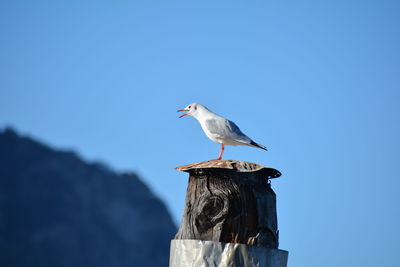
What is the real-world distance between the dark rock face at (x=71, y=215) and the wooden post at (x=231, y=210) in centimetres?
7067

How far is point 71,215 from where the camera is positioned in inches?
3189

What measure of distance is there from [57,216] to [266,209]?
77277 mm

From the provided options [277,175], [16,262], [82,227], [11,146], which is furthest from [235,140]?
[11,146]

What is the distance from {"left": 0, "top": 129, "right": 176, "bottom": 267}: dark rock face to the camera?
251 feet

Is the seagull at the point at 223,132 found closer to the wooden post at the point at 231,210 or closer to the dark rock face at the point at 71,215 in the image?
the wooden post at the point at 231,210

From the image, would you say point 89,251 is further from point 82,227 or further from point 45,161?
point 45,161

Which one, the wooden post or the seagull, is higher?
the seagull

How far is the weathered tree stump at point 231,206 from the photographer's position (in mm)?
5320

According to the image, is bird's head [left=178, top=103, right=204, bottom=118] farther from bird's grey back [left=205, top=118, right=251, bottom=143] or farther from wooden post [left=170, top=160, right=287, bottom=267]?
wooden post [left=170, top=160, right=287, bottom=267]

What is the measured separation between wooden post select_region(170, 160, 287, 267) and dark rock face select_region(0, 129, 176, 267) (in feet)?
232

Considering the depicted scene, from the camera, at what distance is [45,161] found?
8512cm

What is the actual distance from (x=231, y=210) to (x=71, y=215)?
7780cm

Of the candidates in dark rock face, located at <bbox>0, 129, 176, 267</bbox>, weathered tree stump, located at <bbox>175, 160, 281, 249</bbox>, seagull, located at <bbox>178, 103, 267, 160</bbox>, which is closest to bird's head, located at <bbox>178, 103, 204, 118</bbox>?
seagull, located at <bbox>178, 103, 267, 160</bbox>

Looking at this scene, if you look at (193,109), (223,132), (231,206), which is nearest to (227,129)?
(223,132)
